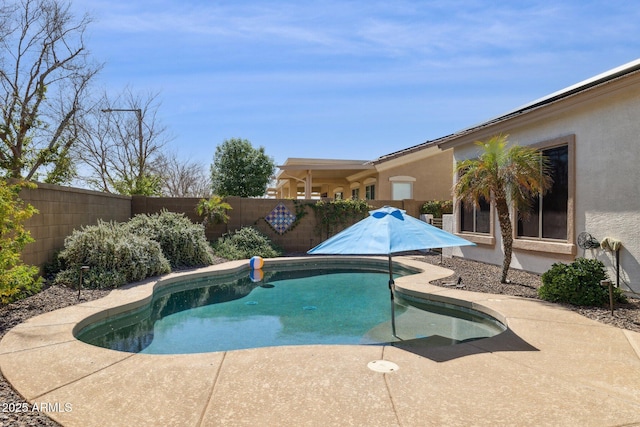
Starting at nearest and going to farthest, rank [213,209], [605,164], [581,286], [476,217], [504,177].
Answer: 1. [581,286]
2. [605,164]
3. [504,177]
4. [476,217]
5. [213,209]

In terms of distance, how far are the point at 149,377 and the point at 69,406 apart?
72 centimetres

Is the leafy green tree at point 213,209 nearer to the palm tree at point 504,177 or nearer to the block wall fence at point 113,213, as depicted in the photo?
the block wall fence at point 113,213

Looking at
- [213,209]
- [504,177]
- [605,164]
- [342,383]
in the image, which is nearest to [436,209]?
[504,177]

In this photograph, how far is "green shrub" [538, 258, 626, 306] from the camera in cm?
664

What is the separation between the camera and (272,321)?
7242 mm

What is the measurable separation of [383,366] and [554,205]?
7.32 metres

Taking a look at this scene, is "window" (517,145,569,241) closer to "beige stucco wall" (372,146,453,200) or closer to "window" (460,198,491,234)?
"window" (460,198,491,234)

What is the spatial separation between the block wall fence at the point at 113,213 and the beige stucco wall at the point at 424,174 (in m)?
2.37

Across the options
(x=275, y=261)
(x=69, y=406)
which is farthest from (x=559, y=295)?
(x=275, y=261)

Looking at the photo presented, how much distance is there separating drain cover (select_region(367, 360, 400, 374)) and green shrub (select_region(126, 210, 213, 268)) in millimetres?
8980

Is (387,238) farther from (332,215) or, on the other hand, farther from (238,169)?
(238,169)

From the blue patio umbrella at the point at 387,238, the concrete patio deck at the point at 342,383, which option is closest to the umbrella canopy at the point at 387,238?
the blue patio umbrella at the point at 387,238

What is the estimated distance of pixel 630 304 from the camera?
21.9 feet

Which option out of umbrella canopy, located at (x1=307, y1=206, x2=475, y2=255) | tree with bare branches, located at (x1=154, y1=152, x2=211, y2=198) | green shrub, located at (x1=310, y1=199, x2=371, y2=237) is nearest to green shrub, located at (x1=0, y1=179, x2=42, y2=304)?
umbrella canopy, located at (x1=307, y1=206, x2=475, y2=255)
